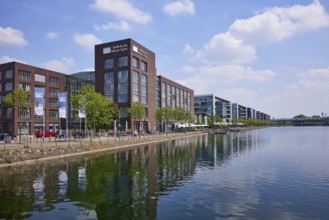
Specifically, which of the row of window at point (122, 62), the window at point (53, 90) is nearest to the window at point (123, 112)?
the row of window at point (122, 62)

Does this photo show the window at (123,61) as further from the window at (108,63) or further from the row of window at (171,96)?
the row of window at (171,96)

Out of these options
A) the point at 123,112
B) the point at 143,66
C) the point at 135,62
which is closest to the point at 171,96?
the point at 143,66

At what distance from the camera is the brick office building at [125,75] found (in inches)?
4414

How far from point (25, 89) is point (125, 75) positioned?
37.4 meters

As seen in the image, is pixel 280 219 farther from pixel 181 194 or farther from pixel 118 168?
pixel 118 168

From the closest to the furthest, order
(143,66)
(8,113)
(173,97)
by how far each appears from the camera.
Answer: (8,113) → (143,66) → (173,97)

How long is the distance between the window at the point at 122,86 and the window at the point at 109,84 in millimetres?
3554

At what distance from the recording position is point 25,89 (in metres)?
100

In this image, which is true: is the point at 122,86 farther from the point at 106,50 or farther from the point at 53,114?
the point at 53,114

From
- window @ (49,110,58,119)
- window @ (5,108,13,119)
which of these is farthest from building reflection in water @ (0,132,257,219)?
window @ (49,110,58,119)

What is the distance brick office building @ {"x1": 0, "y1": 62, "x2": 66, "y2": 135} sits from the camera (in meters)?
98.8

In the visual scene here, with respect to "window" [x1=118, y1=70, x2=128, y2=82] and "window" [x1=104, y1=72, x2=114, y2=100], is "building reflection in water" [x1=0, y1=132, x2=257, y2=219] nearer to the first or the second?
"window" [x1=118, y1=70, x2=128, y2=82]

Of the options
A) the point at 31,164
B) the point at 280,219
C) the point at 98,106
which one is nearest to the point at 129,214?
the point at 280,219

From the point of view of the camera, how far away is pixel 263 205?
788 inches
